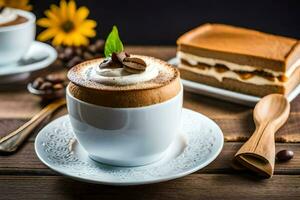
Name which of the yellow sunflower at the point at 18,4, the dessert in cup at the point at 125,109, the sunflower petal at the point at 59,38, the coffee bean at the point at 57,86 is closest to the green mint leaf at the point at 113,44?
the dessert in cup at the point at 125,109

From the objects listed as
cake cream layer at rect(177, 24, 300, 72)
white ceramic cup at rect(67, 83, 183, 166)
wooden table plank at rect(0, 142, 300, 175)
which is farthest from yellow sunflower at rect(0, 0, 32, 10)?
white ceramic cup at rect(67, 83, 183, 166)

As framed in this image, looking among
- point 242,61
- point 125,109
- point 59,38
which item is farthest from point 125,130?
point 59,38

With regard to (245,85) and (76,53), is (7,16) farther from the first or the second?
(245,85)

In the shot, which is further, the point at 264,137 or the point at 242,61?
the point at 242,61

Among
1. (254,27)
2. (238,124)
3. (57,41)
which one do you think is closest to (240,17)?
(254,27)

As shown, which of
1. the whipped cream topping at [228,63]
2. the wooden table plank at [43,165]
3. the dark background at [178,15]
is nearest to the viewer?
the wooden table plank at [43,165]

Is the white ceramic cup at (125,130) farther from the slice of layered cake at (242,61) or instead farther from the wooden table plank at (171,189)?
the slice of layered cake at (242,61)
